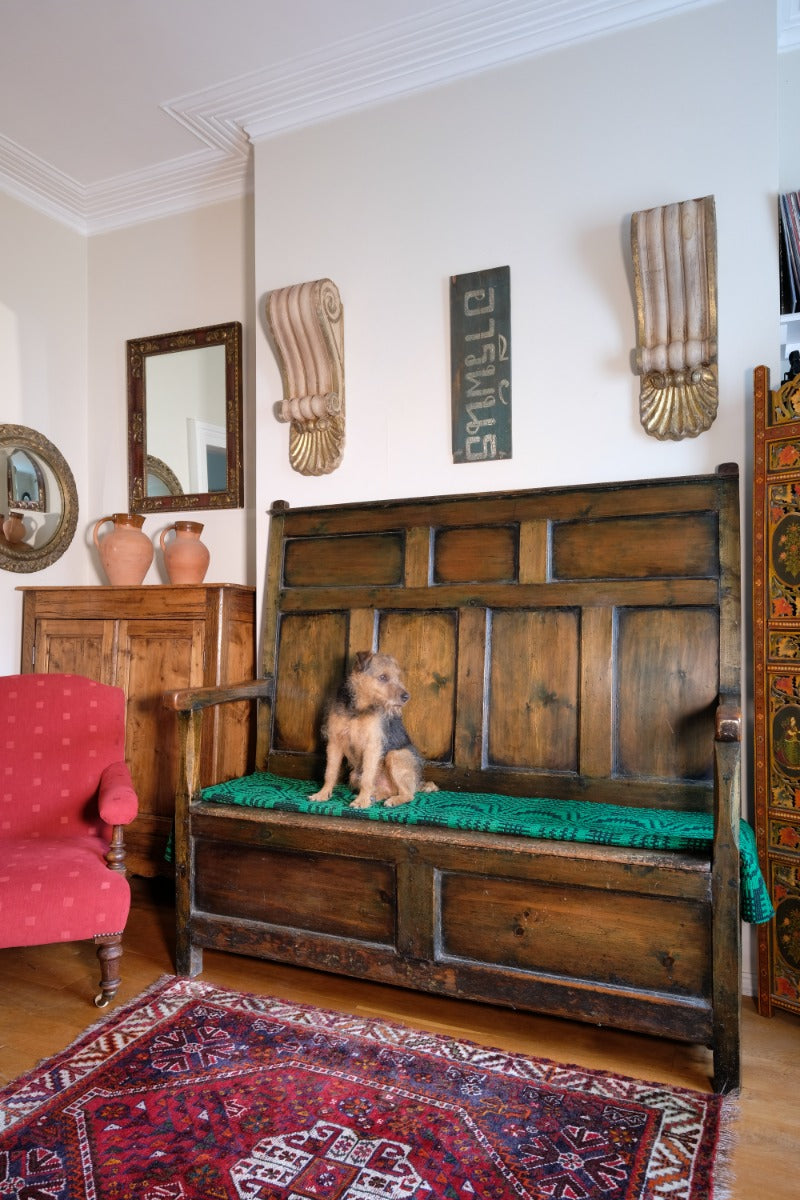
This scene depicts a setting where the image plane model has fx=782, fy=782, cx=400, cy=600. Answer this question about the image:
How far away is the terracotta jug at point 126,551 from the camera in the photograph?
3871 mm

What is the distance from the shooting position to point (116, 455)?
4328 millimetres

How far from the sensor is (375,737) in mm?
2668

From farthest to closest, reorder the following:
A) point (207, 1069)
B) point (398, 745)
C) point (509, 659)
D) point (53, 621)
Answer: point (53, 621) → point (509, 659) → point (398, 745) → point (207, 1069)

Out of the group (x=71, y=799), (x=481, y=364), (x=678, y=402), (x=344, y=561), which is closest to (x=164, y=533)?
(x=344, y=561)

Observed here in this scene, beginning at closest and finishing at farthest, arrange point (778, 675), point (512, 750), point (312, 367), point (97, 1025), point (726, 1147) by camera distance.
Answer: point (726, 1147) < point (97, 1025) < point (778, 675) < point (512, 750) < point (312, 367)

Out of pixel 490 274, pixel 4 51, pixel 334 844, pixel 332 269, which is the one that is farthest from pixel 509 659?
pixel 4 51

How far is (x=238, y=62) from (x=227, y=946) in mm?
3500

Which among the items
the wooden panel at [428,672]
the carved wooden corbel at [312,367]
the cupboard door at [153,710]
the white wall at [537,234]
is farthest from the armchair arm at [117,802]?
the carved wooden corbel at [312,367]

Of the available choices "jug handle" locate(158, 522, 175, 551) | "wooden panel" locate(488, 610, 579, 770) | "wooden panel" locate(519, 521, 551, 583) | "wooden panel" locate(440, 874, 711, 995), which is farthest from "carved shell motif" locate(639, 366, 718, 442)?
"jug handle" locate(158, 522, 175, 551)

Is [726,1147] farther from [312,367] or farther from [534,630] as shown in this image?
[312,367]

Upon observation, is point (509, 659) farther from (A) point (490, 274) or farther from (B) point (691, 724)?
(A) point (490, 274)

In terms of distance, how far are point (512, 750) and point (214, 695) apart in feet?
3.70

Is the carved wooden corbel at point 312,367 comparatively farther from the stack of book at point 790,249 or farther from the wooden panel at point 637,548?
the stack of book at point 790,249

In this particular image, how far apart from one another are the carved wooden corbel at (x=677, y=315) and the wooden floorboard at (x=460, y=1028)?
2.01m
